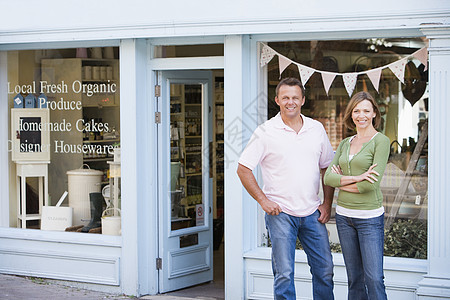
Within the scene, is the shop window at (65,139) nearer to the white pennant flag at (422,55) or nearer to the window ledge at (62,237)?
the window ledge at (62,237)

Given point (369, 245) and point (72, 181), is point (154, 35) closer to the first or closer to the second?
point (72, 181)

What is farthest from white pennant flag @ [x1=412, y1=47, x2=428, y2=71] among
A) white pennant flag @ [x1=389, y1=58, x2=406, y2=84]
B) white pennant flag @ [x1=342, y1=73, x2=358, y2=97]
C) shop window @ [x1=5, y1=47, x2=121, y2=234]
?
shop window @ [x1=5, y1=47, x2=121, y2=234]

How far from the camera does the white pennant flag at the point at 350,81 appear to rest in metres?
6.77

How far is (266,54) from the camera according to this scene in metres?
7.02

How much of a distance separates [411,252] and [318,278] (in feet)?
4.93

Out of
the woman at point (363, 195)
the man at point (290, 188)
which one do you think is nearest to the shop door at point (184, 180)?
the man at point (290, 188)

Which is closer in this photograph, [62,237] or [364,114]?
[364,114]

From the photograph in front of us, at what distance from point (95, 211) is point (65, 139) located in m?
0.88

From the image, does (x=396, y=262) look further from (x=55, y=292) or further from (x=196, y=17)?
(x=55, y=292)

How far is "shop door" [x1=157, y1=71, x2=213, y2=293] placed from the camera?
764cm

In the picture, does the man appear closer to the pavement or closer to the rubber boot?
the pavement

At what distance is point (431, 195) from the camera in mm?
6148

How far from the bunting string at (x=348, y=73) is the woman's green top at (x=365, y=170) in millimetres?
1474

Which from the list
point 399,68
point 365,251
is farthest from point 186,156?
point 365,251
